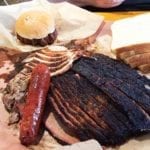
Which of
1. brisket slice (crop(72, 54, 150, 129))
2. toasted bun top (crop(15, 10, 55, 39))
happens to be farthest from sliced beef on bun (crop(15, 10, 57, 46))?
brisket slice (crop(72, 54, 150, 129))

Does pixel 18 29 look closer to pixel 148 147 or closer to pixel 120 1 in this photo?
pixel 120 1

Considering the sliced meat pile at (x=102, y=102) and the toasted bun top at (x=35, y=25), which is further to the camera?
the toasted bun top at (x=35, y=25)

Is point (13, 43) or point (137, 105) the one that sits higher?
point (137, 105)

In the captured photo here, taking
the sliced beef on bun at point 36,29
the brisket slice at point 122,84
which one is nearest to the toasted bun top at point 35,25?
the sliced beef on bun at point 36,29

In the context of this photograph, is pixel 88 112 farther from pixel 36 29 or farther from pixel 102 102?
pixel 36 29

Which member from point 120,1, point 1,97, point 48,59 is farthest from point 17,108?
point 120,1

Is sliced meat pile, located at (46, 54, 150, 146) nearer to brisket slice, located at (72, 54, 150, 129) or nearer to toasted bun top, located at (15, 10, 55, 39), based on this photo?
brisket slice, located at (72, 54, 150, 129)

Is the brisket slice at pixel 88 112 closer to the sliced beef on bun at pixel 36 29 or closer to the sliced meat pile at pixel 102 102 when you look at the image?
the sliced meat pile at pixel 102 102
